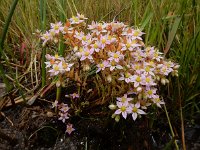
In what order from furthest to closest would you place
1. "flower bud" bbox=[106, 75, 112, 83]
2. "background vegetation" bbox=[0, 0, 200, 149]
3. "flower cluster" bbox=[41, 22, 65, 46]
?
"background vegetation" bbox=[0, 0, 200, 149]
"flower cluster" bbox=[41, 22, 65, 46]
"flower bud" bbox=[106, 75, 112, 83]

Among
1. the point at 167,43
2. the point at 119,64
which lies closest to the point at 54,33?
the point at 119,64

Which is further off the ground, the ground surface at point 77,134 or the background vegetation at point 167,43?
the background vegetation at point 167,43

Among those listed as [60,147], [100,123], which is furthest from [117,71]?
[60,147]

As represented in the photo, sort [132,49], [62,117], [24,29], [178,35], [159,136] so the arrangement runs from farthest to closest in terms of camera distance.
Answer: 1. [24,29]
2. [178,35]
3. [159,136]
4. [62,117]
5. [132,49]

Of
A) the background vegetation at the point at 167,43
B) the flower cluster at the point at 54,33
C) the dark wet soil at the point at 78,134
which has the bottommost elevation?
the dark wet soil at the point at 78,134

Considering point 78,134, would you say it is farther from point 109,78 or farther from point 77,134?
point 109,78

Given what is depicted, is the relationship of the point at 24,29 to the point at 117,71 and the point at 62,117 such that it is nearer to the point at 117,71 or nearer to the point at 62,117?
the point at 62,117

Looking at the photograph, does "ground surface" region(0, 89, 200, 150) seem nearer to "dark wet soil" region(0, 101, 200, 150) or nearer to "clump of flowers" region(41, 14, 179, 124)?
"dark wet soil" region(0, 101, 200, 150)

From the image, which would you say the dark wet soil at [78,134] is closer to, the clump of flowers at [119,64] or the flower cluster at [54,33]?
the clump of flowers at [119,64]

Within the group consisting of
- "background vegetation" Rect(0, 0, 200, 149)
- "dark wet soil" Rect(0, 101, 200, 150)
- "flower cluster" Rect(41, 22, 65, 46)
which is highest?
"flower cluster" Rect(41, 22, 65, 46)

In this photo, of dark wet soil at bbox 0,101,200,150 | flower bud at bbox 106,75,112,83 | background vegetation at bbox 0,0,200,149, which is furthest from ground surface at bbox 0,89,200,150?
flower bud at bbox 106,75,112,83

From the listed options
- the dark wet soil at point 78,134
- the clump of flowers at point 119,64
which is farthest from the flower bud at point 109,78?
the dark wet soil at point 78,134
